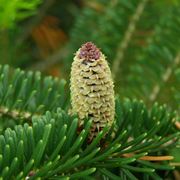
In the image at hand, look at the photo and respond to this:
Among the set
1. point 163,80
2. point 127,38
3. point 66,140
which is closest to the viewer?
point 66,140

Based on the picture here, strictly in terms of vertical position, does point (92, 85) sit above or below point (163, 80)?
below

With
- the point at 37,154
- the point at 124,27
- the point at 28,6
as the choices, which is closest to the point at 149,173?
the point at 37,154

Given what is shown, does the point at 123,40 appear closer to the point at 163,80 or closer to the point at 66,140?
the point at 163,80

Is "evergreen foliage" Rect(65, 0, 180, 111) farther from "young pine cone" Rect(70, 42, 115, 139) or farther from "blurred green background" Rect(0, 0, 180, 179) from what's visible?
"young pine cone" Rect(70, 42, 115, 139)

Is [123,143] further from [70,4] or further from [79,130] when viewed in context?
[70,4]

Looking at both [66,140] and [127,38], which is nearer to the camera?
[66,140]

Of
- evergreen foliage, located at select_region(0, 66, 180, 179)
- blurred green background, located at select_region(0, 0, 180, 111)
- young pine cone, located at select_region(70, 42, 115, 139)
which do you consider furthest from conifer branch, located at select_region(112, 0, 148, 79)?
young pine cone, located at select_region(70, 42, 115, 139)

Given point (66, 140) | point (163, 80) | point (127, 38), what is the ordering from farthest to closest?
point (127, 38) < point (163, 80) < point (66, 140)

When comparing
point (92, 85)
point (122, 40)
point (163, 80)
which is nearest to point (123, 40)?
point (122, 40)
